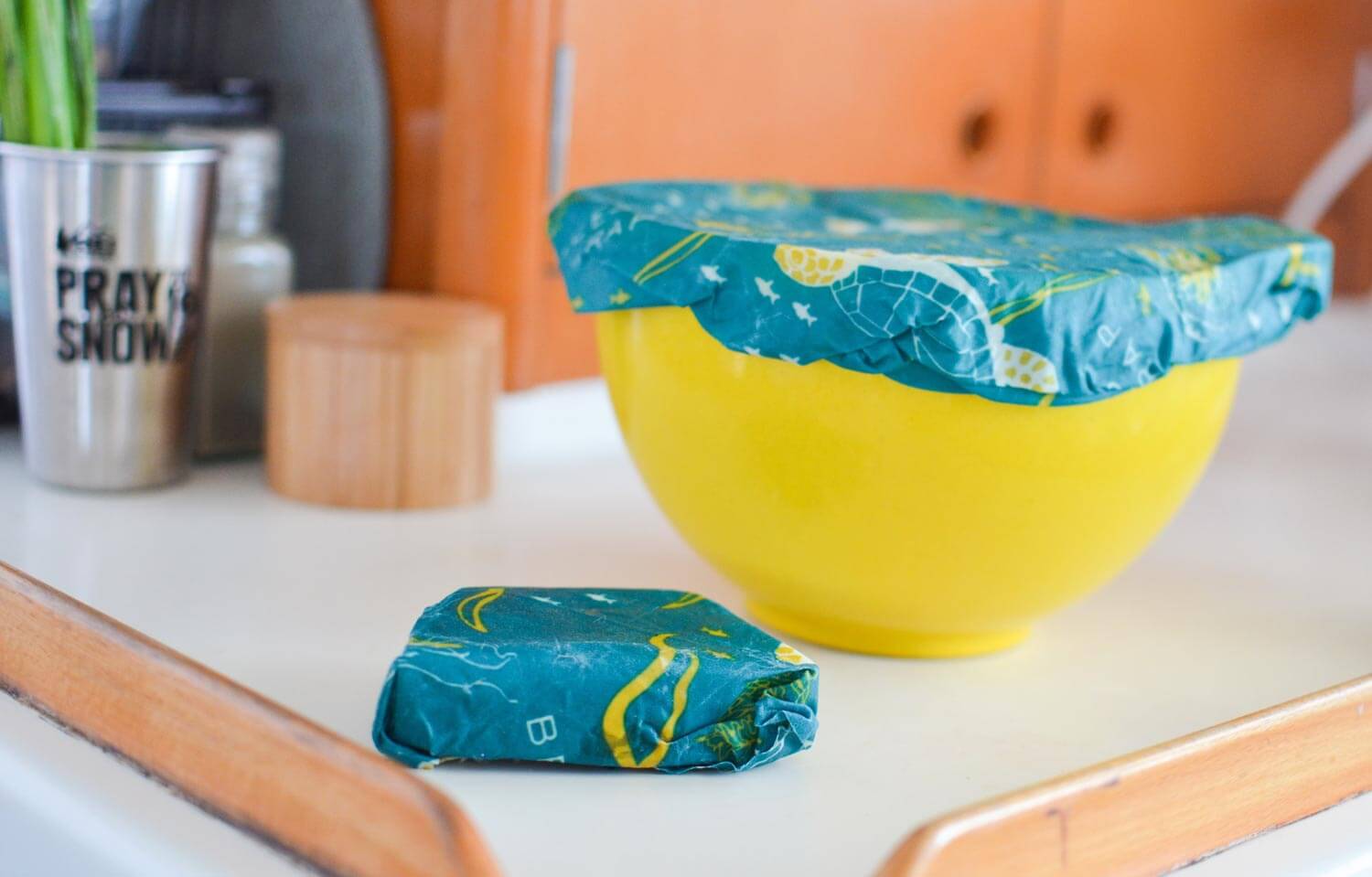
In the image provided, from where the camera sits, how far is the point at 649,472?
0.64 meters

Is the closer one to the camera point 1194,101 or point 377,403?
point 377,403

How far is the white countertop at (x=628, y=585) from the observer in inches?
18.7

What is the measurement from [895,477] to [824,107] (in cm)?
58

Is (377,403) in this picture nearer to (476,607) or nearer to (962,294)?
(476,607)


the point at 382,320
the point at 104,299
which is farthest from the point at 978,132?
the point at 104,299

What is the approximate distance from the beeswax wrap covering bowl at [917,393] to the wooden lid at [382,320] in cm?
18

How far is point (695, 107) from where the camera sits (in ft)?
3.28

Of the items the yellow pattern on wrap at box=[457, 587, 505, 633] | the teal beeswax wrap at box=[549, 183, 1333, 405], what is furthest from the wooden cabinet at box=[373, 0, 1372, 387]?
the yellow pattern on wrap at box=[457, 587, 505, 633]

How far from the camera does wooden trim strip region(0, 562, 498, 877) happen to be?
42 centimetres

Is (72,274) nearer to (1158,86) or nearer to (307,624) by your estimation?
(307,624)

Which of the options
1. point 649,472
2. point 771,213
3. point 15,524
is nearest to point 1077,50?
point 771,213

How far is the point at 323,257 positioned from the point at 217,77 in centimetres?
13

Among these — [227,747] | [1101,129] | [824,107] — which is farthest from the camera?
[1101,129]

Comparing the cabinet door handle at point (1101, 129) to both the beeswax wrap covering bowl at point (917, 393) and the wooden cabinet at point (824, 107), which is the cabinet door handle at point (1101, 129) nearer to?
the wooden cabinet at point (824, 107)
